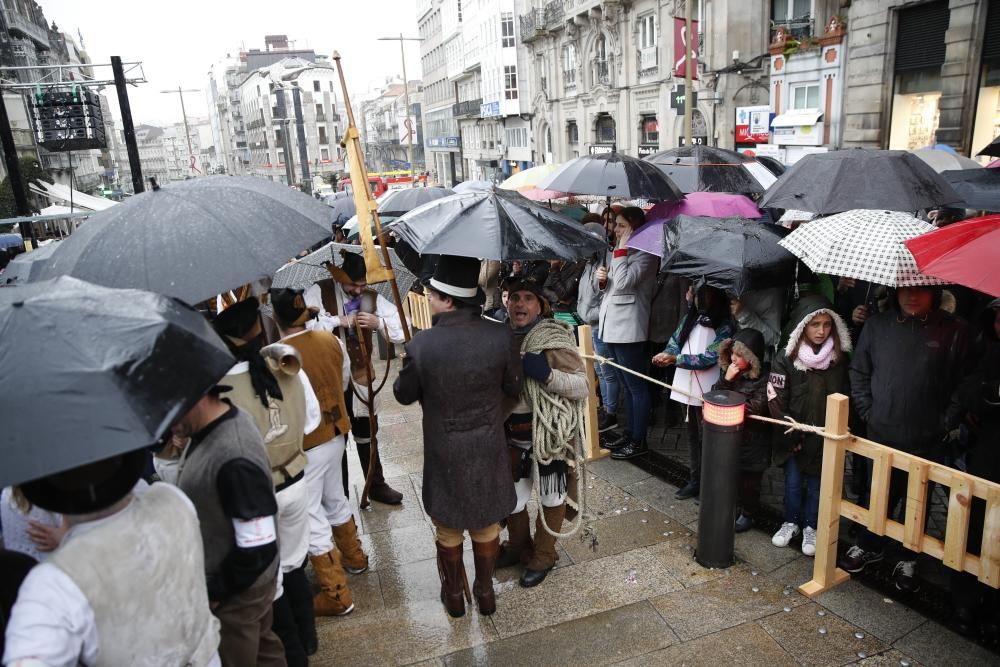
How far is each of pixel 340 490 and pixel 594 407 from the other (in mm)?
2538

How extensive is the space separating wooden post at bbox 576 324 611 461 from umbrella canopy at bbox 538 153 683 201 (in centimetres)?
123

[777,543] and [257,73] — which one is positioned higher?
[257,73]

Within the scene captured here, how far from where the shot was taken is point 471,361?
11.1ft

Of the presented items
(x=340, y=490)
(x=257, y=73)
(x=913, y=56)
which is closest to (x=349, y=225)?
(x=340, y=490)

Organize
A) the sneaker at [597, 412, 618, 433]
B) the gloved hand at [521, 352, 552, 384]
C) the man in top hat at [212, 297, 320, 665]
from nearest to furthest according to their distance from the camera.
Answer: the man in top hat at [212, 297, 320, 665] → the gloved hand at [521, 352, 552, 384] → the sneaker at [597, 412, 618, 433]

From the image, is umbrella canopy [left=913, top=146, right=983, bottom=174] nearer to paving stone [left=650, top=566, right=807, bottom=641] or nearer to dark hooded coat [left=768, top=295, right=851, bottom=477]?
dark hooded coat [left=768, top=295, right=851, bottom=477]

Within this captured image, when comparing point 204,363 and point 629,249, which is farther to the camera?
point 629,249

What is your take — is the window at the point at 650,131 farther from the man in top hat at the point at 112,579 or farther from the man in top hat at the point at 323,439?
the man in top hat at the point at 112,579

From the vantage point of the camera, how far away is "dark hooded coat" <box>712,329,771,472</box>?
4.37 meters

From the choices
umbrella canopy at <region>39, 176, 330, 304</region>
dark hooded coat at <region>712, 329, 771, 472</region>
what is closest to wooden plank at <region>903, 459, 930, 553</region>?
dark hooded coat at <region>712, 329, 771, 472</region>

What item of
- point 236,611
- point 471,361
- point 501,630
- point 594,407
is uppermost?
point 471,361

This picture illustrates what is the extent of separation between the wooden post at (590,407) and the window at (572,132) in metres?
33.9

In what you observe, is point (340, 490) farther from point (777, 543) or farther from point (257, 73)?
point (257, 73)

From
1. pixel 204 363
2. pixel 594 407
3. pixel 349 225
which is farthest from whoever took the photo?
pixel 349 225
